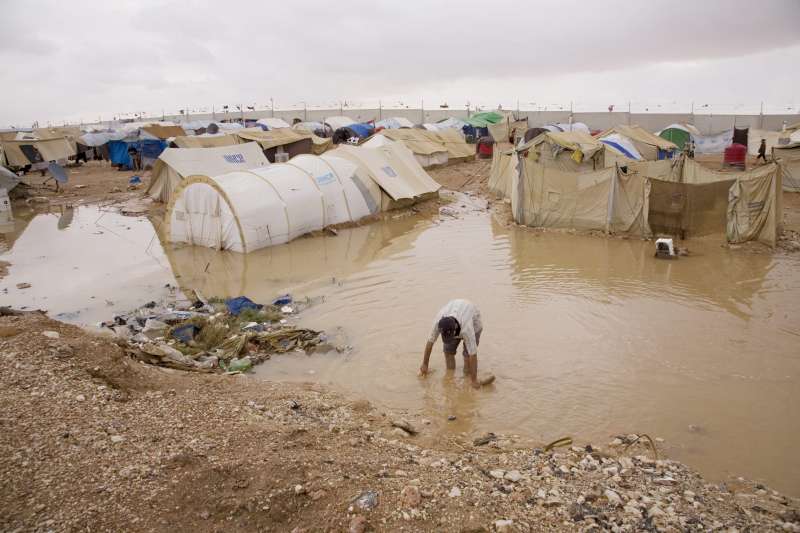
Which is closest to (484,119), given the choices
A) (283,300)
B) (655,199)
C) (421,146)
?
(421,146)

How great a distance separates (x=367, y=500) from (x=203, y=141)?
83.8ft

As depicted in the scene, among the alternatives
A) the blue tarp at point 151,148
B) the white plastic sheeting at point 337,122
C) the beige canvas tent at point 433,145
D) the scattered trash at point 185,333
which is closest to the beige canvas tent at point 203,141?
the blue tarp at point 151,148

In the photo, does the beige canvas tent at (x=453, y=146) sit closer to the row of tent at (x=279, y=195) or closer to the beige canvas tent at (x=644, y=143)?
the beige canvas tent at (x=644, y=143)

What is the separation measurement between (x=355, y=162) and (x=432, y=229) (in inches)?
144

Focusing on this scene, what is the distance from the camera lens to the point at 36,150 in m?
A: 28.9

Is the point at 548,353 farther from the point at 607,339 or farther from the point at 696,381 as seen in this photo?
the point at 696,381

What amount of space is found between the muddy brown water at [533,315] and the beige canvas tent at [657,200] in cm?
68

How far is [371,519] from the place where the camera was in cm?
362

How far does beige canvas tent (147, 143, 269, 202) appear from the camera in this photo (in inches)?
741

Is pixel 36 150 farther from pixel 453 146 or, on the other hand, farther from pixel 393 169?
pixel 453 146

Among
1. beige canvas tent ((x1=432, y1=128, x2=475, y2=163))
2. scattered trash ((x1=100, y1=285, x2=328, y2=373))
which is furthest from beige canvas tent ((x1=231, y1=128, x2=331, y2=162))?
scattered trash ((x1=100, y1=285, x2=328, y2=373))

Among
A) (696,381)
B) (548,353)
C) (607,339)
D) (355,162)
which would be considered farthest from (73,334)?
(355,162)

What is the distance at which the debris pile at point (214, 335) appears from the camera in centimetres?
704

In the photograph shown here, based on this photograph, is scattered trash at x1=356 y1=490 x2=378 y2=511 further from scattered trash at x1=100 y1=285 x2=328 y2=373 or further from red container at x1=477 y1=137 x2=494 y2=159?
red container at x1=477 y1=137 x2=494 y2=159
